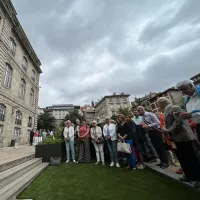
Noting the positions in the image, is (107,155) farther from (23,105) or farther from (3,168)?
(23,105)

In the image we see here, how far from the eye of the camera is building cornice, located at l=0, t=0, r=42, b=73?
515 inches

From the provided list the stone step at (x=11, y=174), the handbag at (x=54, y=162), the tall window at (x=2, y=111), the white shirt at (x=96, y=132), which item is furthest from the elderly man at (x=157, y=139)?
the tall window at (x=2, y=111)

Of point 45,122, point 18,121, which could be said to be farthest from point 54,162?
point 45,122

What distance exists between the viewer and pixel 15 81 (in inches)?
580

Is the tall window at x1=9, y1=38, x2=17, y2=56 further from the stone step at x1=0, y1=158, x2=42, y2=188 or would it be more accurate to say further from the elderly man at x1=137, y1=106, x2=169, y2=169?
the elderly man at x1=137, y1=106, x2=169, y2=169

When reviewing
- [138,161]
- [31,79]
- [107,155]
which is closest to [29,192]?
[138,161]

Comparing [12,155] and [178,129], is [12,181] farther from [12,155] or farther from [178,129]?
[178,129]

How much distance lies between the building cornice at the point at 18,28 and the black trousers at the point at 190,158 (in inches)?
707

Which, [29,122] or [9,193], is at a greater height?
[29,122]

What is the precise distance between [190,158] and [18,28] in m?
20.1

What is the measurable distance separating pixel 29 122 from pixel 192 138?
20.3 metres

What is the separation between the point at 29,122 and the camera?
18484 millimetres

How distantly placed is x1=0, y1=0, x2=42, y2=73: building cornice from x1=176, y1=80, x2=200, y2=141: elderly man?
56.8ft

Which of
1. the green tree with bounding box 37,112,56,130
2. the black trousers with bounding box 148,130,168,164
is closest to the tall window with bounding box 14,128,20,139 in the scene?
the black trousers with bounding box 148,130,168,164
